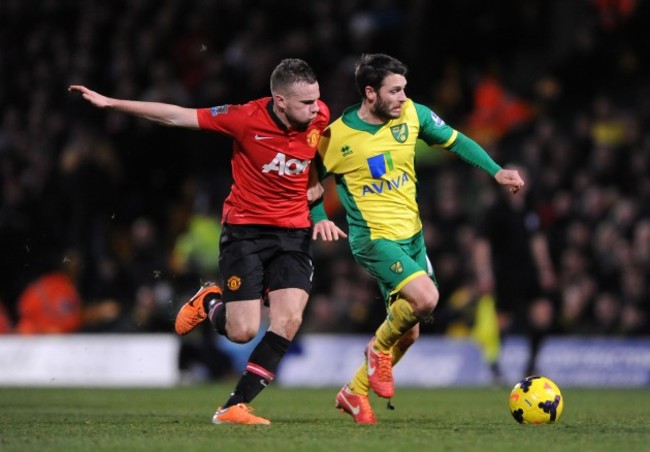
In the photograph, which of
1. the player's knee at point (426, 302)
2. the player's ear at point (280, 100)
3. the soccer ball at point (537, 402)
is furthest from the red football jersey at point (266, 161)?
the soccer ball at point (537, 402)

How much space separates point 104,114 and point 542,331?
331 inches

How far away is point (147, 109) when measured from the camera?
25.3ft

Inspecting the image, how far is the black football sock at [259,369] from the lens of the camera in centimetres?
775

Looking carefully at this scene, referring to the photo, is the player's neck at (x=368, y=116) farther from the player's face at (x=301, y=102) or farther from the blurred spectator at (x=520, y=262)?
the blurred spectator at (x=520, y=262)

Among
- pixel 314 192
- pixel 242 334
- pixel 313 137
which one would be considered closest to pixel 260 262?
pixel 242 334

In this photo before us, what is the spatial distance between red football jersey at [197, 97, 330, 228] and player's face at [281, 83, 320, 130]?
140 mm

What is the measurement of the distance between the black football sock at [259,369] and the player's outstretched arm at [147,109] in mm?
1396

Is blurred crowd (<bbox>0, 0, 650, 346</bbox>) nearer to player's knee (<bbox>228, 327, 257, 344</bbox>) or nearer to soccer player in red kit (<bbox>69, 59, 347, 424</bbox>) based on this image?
soccer player in red kit (<bbox>69, 59, 347, 424</bbox>)

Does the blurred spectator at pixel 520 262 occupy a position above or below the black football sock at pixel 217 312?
above

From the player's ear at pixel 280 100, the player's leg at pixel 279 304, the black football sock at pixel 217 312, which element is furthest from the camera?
the black football sock at pixel 217 312

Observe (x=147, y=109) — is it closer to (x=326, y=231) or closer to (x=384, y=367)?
(x=326, y=231)

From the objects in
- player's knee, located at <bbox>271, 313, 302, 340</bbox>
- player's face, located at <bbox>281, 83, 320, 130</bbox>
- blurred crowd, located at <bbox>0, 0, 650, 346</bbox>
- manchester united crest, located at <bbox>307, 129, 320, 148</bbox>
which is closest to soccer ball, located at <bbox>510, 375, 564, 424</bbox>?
player's knee, located at <bbox>271, 313, 302, 340</bbox>

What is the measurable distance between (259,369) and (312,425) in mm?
516

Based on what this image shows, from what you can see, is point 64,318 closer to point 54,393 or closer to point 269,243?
point 54,393
